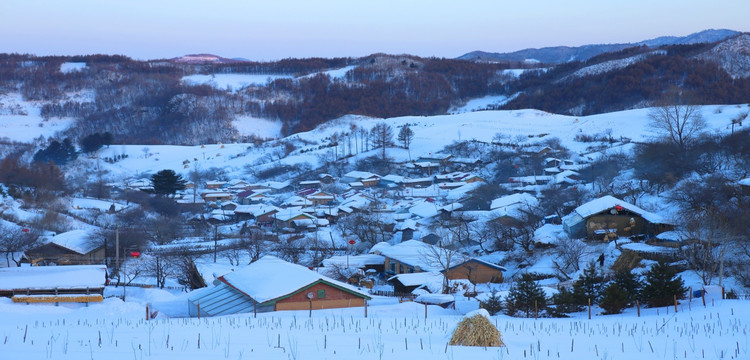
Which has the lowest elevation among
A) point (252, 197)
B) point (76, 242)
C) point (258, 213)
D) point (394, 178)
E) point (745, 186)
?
point (252, 197)

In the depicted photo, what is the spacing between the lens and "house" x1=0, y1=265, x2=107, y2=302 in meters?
15.6

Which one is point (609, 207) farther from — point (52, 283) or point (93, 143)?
point (93, 143)

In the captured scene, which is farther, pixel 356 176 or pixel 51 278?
pixel 356 176

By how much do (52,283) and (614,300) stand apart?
37.9 ft

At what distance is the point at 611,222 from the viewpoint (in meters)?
22.8

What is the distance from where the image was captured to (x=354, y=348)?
22.8 feet

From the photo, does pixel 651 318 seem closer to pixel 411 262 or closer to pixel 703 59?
pixel 411 262

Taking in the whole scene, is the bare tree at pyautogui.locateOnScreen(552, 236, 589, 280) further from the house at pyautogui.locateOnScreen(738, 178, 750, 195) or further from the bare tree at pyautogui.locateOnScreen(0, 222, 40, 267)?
the bare tree at pyautogui.locateOnScreen(0, 222, 40, 267)

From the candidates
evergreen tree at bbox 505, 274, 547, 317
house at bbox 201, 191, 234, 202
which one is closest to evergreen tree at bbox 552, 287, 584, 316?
evergreen tree at bbox 505, 274, 547, 317

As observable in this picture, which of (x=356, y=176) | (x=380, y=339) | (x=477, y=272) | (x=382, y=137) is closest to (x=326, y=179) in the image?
(x=356, y=176)

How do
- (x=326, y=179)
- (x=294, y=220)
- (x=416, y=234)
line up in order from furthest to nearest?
1. (x=326, y=179)
2. (x=294, y=220)
3. (x=416, y=234)

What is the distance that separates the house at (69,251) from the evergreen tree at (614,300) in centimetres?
1800

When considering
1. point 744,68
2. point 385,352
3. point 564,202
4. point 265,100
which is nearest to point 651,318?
point 385,352

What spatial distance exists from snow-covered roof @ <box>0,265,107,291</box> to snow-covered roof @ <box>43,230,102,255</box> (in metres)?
6.86
